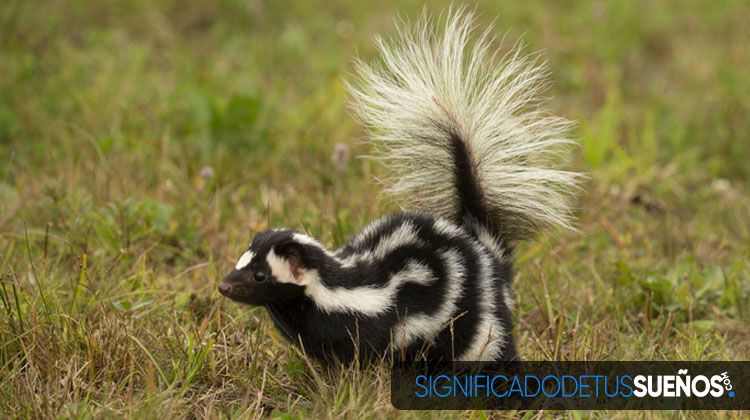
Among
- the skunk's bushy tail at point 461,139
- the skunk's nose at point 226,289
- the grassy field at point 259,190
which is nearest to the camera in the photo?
the skunk's nose at point 226,289

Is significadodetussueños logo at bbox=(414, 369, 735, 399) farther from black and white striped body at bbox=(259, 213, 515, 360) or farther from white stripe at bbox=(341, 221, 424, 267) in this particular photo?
white stripe at bbox=(341, 221, 424, 267)

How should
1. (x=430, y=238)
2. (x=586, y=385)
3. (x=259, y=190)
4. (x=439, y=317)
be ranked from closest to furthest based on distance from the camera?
1. (x=439, y=317)
2. (x=430, y=238)
3. (x=586, y=385)
4. (x=259, y=190)

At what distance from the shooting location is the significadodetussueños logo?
3.89m

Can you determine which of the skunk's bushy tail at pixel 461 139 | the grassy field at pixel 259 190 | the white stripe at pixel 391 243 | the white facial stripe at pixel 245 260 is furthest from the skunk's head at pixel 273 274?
the skunk's bushy tail at pixel 461 139

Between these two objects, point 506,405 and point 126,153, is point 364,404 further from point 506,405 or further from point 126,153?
point 126,153

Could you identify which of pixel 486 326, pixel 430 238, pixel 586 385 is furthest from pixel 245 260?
pixel 586 385

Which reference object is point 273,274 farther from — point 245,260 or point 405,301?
point 405,301

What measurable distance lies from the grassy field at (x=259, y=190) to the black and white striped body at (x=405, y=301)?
0.55 ft

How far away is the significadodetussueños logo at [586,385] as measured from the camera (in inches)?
153

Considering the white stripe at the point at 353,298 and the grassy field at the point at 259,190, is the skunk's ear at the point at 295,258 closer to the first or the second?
the white stripe at the point at 353,298

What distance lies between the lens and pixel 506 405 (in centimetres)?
393

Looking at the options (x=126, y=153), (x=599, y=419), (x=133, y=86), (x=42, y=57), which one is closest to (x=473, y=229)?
(x=599, y=419)

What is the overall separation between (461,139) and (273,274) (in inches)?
39.3

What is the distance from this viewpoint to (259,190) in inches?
240
